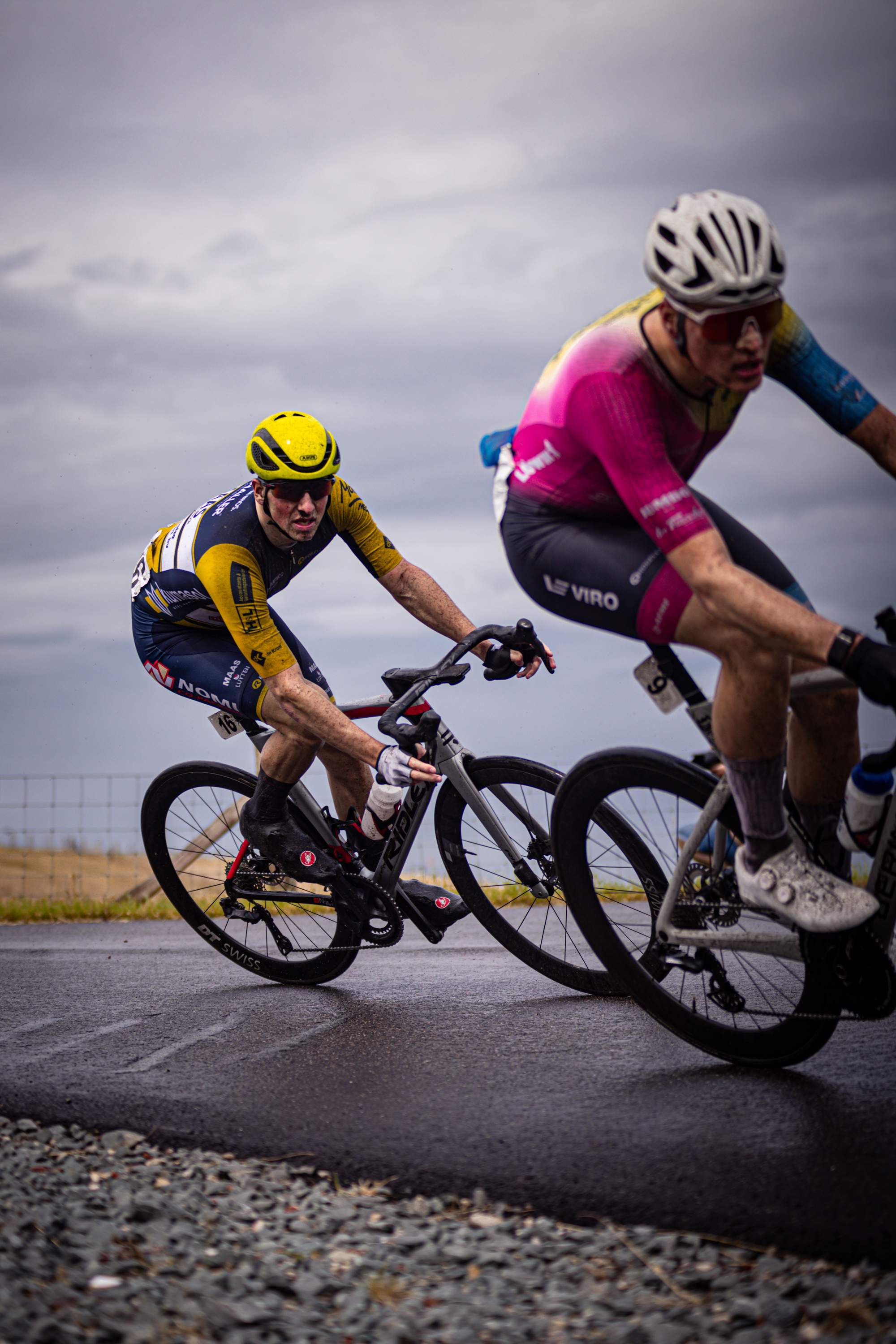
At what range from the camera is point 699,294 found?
282cm

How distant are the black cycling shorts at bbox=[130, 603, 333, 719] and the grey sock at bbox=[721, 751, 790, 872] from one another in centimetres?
225

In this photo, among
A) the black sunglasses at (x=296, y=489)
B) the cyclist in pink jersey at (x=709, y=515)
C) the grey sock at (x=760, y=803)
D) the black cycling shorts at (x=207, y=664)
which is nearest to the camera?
the cyclist in pink jersey at (x=709, y=515)

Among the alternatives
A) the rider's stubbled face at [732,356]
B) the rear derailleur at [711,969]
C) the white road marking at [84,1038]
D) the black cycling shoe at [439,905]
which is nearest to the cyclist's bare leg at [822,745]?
the rear derailleur at [711,969]

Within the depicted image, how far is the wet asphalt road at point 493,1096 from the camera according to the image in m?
2.57

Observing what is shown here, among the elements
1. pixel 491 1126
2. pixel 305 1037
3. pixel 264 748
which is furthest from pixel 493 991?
pixel 491 1126

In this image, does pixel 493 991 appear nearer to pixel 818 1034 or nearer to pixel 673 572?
pixel 818 1034

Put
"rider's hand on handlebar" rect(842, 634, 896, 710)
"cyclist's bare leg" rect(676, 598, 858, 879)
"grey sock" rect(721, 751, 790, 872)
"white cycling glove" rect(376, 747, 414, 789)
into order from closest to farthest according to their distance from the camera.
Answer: "rider's hand on handlebar" rect(842, 634, 896, 710), "cyclist's bare leg" rect(676, 598, 858, 879), "grey sock" rect(721, 751, 790, 872), "white cycling glove" rect(376, 747, 414, 789)

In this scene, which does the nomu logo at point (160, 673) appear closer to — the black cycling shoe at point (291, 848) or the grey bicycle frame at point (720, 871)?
the black cycling shoe at point (291, 848)

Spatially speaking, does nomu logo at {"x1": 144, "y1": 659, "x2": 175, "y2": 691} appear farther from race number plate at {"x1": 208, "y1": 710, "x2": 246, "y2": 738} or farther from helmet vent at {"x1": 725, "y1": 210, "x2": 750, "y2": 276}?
helmet vent at {"x1": 725, "y1": 210, "x2": 750, "y2": 276}

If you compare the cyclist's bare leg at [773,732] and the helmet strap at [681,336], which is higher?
the helmet strap at [681,336]

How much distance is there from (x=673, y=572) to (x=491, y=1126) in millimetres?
1626

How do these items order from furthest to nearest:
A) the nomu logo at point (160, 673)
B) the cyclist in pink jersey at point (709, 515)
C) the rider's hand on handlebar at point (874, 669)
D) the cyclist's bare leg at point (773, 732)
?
the nomu logo at point (160, 673)
the cyclist's bare leg at point (773, 732)
the cyclist in pink jersey at point (709, 515)
the rider's hand on handlebar at point (874, 669)

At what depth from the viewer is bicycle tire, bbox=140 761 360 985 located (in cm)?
516

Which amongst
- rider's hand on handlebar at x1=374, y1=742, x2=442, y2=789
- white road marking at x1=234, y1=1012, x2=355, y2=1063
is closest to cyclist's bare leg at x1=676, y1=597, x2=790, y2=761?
rider's hand on handlebar at x1=374, y1=742, x2=442, y2=789
